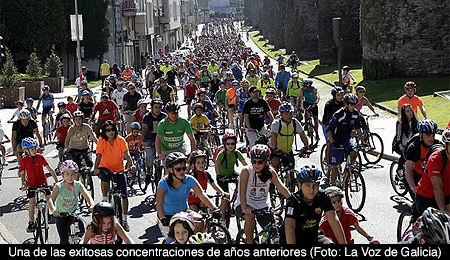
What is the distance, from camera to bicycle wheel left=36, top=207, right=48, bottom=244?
1173cm

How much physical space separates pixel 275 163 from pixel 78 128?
3.91 meters

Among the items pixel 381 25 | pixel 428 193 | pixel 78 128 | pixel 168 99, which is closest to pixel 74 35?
pixel 381 25

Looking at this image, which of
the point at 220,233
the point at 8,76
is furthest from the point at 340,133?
the point at 8,76

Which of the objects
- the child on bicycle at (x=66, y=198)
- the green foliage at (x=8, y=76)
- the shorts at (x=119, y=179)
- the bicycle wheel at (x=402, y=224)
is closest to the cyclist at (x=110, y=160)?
the shorts at (x=119, y=179)

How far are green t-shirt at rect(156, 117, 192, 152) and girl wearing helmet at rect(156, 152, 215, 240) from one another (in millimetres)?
4274

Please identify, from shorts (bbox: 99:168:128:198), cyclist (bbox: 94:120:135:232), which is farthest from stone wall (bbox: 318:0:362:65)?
shorts (bbox: 99:168:128:198)

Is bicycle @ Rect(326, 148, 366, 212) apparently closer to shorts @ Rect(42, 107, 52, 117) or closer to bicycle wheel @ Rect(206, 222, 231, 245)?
bicycle wheel @ Rect(206, 222, 231, 245)

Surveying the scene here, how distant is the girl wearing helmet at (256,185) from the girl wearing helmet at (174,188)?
670 mm

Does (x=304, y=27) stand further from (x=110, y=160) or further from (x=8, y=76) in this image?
(x=110, y=160)

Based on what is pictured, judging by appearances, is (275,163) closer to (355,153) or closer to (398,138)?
(355,153)

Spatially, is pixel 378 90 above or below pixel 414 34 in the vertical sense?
below

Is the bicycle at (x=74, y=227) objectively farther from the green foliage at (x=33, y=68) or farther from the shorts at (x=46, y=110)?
the green foliage at (x=33, y=68)

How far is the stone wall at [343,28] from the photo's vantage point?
5291cm
